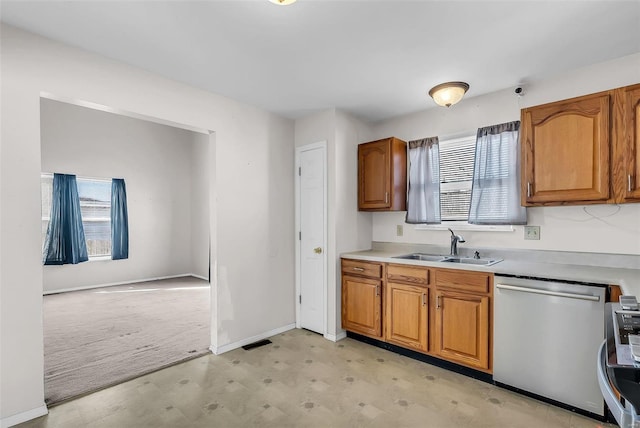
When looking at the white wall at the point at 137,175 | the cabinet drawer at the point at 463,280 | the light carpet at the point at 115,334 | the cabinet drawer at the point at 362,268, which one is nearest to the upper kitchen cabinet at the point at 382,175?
the cabinet drawer at the point at 362,268

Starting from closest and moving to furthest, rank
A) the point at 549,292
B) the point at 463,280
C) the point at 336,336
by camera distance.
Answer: the point at 549,292 < the point at 463,280 < the point at 336,336

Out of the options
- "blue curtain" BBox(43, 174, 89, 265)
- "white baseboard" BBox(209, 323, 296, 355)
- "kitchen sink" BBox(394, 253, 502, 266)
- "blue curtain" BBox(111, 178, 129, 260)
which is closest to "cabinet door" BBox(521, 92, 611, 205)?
"kitchen sink" BBox(394, 253, 502, 266)

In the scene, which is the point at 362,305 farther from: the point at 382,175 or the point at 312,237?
the point at 382,175

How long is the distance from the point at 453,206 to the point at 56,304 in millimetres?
5878

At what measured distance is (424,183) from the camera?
3.46 meters

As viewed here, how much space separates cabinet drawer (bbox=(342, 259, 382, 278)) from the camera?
10.5 ft

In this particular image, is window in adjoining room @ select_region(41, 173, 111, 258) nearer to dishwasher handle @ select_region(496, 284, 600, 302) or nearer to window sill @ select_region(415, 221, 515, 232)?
window sill @ select_region(415, 221, 515, 232)

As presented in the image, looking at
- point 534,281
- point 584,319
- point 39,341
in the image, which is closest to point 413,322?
point 534,281

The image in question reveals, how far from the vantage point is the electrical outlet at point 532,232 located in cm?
278

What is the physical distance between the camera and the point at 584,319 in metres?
2.08

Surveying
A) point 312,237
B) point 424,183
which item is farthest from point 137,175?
point 424,183

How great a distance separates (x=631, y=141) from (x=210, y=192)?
3430mm

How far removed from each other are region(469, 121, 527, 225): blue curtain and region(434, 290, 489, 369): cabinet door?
0.85m

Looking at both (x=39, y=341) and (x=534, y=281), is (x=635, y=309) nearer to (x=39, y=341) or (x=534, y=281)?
(x=534, y=281)
